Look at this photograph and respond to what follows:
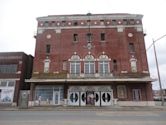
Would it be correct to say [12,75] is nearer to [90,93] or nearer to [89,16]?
[90,93]

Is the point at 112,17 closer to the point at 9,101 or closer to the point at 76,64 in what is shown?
the point at 76,64

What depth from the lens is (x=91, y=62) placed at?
3056 centimetres

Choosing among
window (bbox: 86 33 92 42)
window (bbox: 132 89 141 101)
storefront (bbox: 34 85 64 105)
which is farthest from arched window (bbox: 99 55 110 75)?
storefront (bbox: 34 85 64 105)

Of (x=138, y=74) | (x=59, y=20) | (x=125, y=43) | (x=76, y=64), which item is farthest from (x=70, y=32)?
(x=138, y=74)

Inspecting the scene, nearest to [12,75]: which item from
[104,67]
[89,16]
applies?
[104,67]

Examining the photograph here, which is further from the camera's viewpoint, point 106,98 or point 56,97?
point 56,97

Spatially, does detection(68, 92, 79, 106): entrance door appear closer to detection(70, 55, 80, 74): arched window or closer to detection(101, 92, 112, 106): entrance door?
detection(70, 55, 80, 74): arched window

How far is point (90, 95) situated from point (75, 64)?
5634mm

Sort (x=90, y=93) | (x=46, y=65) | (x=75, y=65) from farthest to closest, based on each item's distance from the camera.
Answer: (x=46, y=65) < (x=75, y=65) < (x=90, y=93)

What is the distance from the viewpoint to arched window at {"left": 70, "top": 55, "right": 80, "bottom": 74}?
3020cm

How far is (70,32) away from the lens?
A: 107 ft

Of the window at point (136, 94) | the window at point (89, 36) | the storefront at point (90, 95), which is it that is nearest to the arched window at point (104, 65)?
the storefront at point (90, 95)

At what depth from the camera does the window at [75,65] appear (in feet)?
98.9

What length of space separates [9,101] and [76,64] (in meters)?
12.4
